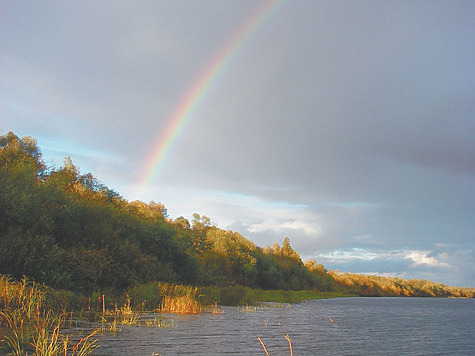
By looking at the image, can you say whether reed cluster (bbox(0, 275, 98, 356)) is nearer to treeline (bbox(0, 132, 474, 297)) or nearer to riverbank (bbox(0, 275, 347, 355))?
riverbank (bbox(0, 275, 347, 355))

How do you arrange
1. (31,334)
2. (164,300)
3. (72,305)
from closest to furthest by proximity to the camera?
(31,334) < (72,305) < (164,300)

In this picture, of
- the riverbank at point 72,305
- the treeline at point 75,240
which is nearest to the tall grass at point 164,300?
the riverbank at point 72,305

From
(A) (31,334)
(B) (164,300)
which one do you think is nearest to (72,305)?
(B) (164,300)

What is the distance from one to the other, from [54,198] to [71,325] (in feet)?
85.3

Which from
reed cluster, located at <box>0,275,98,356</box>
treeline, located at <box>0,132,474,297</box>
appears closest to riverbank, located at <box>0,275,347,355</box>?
reed cluster, located at <box>0,275,98,356</box>

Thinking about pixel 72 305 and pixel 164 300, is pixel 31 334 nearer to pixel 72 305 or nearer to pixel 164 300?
pixel 72 305

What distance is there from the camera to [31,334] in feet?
46.1

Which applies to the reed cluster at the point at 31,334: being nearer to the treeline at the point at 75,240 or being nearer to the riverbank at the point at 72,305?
the riverbank at the point at 72,305

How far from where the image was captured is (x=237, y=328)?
880 inches

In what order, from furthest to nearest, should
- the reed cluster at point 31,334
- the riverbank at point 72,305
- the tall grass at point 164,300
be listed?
the tall grass at point 164,300 < the riverbank at point 72,305 < the reed cluster at point 31,334

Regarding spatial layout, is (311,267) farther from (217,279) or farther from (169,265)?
(169,265)

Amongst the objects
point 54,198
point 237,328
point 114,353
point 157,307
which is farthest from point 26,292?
point 54,198

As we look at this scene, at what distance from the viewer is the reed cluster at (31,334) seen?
11.0m

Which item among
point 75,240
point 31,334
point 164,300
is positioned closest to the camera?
point 31,334
